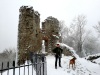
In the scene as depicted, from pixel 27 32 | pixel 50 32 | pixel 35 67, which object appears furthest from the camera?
pixel 50 32

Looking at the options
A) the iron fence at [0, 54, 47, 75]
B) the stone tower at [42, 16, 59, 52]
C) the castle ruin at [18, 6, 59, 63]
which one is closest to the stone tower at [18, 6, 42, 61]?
the castle ruin at [18, 6, 59, 63]

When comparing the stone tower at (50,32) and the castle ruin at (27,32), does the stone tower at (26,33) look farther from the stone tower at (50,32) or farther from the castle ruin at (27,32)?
the stone tower at (50,32)

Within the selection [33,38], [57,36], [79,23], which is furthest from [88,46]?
[33,38]

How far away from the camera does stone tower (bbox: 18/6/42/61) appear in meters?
16.4

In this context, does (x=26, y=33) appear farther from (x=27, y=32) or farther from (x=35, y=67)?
(x=35, y=67)

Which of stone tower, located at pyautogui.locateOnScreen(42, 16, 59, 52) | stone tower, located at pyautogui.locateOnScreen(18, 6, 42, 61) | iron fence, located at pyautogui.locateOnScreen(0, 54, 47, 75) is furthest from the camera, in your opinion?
stone tower, located at pyautogui.locateOnScreen(42, 16, 59, 52)

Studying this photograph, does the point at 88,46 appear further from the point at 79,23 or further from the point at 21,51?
the point at 21,51

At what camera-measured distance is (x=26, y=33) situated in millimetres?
16609

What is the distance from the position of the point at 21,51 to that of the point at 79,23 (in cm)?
2995

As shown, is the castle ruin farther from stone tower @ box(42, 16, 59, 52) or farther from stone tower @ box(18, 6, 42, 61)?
stone tower @ box(42, 16, 59, 52)

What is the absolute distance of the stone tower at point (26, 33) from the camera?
16.4 m

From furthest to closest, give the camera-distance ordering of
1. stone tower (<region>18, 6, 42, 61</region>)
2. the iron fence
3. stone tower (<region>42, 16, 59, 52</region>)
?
1. stone tower (<region>42, 16, 59, 52</region>)
2. stone tower (<region>18, 6, 42, 61</region>)
3. the iron fence

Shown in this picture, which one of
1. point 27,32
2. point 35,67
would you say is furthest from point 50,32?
point 35,67

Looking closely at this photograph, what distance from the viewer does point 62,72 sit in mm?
12781
